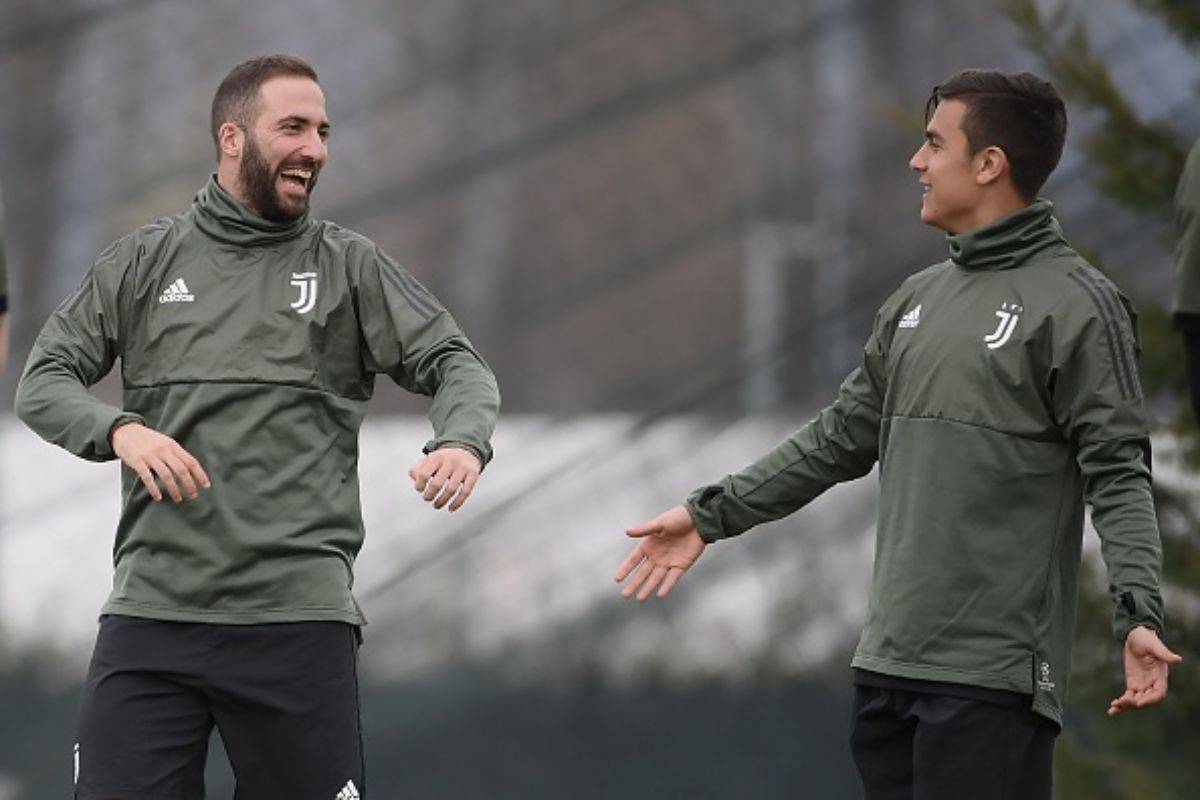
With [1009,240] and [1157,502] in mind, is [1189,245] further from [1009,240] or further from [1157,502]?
[1157,502]

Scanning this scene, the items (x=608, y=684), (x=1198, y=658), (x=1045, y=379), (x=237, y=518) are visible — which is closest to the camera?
(x=1045, y=379)

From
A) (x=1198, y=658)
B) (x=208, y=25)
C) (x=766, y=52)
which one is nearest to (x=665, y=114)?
(x=766, y=52)

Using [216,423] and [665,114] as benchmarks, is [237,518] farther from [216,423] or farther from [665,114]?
[665,114]

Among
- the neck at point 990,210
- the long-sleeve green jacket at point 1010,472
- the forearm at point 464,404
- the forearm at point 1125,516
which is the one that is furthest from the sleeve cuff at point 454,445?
the forearm at point 1125,516

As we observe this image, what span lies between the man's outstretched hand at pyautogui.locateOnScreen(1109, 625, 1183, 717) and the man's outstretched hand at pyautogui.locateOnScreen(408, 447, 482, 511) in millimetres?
1059

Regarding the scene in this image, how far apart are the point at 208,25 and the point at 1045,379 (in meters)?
3.95

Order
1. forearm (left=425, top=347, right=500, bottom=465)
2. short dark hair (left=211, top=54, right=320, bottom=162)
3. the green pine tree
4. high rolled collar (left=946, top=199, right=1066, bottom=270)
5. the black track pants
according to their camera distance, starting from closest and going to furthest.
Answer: the black track pants, high rolled collar (left=946, top=199, right=1066, bottom=270), forearm (left=425, top=347, right=500, bottom=465), short dark hair (left=211, top=54, right=320, bottom=162), the green pine tree

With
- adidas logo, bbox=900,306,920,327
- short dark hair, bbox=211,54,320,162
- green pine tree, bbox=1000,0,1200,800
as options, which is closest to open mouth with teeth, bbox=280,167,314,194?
short dark hair, bbox=211,54,320,162

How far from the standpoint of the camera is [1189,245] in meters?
4.46

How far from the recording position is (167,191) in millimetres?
7305

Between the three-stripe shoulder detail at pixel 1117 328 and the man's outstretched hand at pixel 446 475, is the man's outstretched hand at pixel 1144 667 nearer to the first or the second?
the three-stripe shoulder detail at pixel 1117 328

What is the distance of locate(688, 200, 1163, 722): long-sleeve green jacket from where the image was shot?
3.95 meters

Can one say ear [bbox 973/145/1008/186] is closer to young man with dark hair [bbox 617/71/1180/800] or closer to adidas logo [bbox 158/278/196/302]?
young man with dark hair [bbox 617/71/1180/800]

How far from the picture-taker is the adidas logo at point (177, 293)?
14.5 feet
